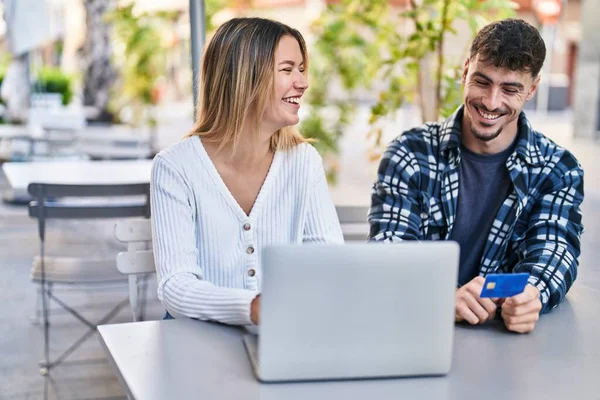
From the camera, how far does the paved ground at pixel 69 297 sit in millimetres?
3611

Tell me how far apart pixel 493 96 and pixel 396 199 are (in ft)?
1.37

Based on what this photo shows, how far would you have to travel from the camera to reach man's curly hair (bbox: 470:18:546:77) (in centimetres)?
229

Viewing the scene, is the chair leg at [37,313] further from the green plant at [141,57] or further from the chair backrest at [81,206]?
the green plant at [141,57]

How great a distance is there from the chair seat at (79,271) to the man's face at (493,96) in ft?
6.65

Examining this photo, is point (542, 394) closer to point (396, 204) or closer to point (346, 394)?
point (346, 394)

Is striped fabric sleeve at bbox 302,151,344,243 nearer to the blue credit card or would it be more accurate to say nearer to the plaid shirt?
the plaid shirt

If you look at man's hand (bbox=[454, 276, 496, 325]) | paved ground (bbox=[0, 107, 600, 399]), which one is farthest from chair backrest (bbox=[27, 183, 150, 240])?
man's hand (bbox=[454, 276, 496, 325])

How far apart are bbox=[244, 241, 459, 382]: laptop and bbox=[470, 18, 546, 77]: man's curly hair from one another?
101cm

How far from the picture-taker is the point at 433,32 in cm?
403

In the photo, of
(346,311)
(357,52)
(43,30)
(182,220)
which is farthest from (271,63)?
(43,30)

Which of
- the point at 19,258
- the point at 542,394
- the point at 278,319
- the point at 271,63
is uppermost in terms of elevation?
the point at 271,63

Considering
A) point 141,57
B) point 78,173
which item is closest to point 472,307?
point 78,173

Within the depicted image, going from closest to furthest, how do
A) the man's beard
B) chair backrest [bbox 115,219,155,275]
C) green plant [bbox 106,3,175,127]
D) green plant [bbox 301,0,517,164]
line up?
the man's beard → chair backrest [bbox 115,219,155,275] → green plant [bbox 301,0,517,164] → green plant [bbox 106,3,175,127]

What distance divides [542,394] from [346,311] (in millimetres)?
403
